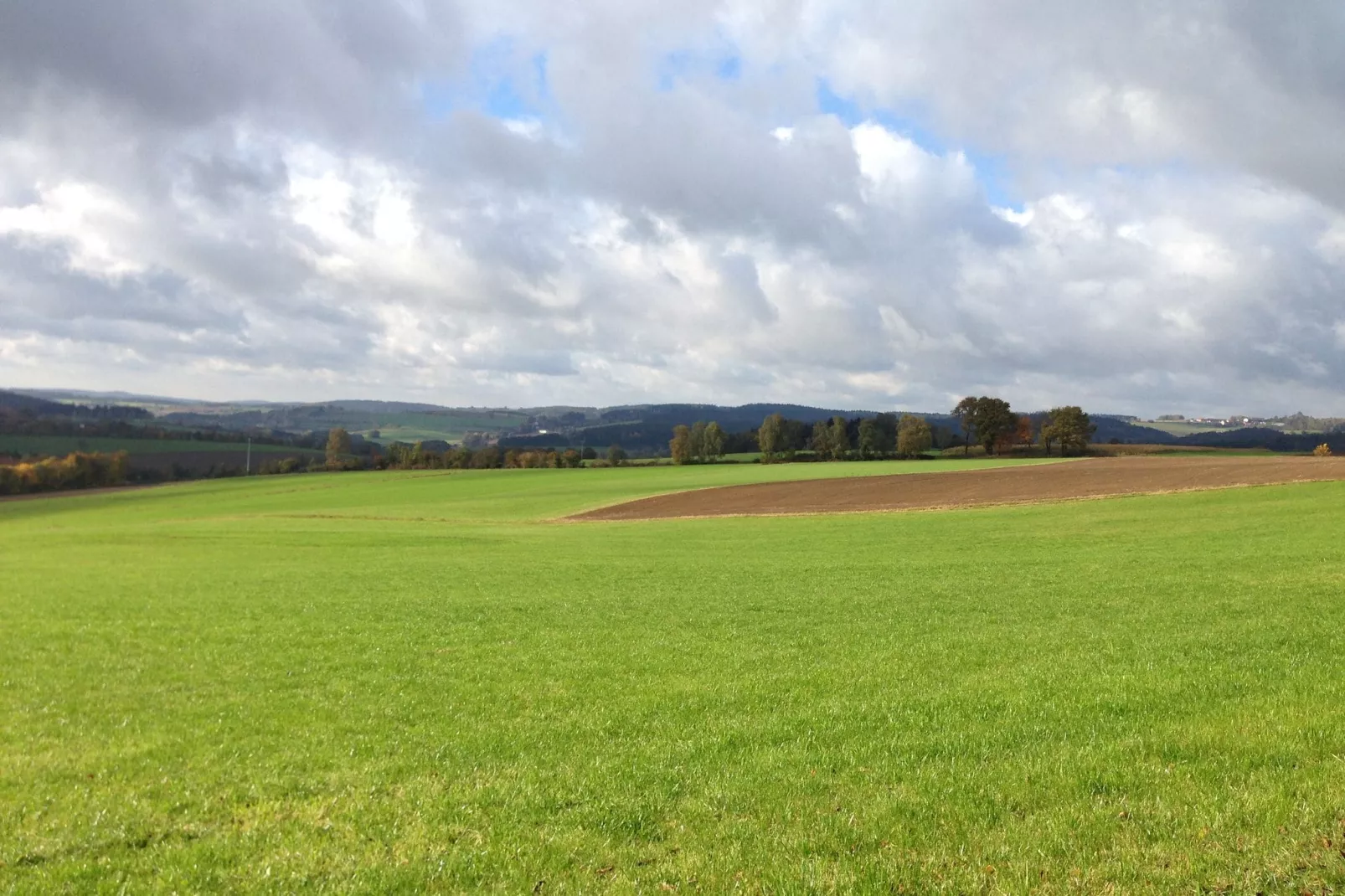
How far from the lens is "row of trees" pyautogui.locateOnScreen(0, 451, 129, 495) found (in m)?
107

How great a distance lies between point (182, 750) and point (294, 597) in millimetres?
14723

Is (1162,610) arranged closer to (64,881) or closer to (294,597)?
(64,881)

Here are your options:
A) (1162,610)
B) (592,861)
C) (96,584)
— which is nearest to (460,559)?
(96,584)

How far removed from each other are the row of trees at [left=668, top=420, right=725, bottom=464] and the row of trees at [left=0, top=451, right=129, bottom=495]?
82731 millimetres

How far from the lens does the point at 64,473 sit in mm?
111000

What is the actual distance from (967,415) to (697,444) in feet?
138

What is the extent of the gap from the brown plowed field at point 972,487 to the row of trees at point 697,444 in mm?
53392

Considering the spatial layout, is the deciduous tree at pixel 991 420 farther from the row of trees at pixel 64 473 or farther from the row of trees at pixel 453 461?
the row of trees at pixel 64 473

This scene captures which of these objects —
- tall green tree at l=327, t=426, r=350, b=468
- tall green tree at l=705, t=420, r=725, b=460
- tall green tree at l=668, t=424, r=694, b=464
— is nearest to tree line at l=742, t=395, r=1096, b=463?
tall green tree at l=705, t=420, r=725, b=460

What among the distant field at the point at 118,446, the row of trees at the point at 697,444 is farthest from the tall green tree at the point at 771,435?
the distant field at the point at 118,446

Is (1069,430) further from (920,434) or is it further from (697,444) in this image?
(697,444)

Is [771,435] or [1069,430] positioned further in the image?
[771,435]

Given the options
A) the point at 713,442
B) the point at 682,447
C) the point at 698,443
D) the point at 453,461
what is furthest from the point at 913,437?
the point at 453,461

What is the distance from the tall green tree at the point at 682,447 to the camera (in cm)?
12812
